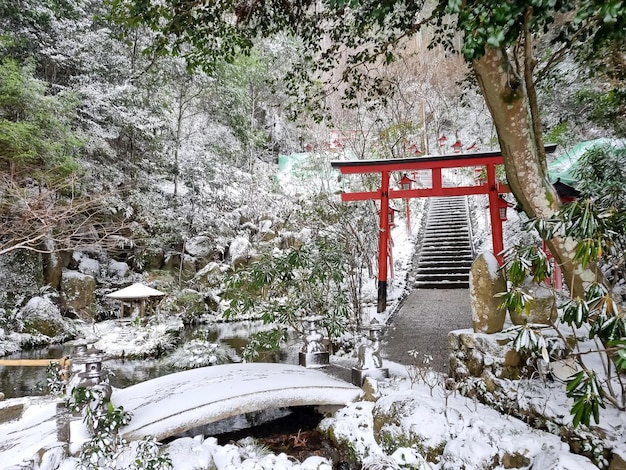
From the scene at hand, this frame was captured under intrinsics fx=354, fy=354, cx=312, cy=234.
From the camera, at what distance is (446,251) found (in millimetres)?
11828

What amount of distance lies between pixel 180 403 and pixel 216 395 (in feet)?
1.18

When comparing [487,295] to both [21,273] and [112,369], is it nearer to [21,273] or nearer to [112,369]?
[112,369]

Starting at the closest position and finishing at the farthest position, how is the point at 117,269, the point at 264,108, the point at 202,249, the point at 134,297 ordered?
the point at 134,297 → the point at 117,269 → the point at 202,249 → the point at 264,108

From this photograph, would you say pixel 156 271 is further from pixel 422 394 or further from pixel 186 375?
pixel 422 394

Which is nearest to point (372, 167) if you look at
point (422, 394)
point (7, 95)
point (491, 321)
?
point (491, 321)

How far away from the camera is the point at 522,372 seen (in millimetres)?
3518

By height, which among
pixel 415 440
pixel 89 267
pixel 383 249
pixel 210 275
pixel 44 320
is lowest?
pixel 44 320

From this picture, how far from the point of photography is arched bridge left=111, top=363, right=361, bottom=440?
3383 millimetres

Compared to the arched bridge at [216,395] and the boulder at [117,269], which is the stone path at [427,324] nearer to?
the arched bridge at [216,395]

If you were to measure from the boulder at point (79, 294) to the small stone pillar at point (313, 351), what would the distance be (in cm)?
948

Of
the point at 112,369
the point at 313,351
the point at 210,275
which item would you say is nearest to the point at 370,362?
the point at 313,351

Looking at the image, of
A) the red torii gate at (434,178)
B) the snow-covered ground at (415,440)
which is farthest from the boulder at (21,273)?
the red torii gate at (434,178)

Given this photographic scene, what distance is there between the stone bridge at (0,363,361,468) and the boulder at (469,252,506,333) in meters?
1.61

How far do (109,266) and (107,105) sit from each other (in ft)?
19.2
